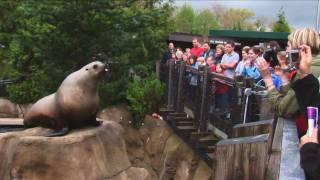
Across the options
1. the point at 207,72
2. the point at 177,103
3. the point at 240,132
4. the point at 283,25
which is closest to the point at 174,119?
the point at 177,103

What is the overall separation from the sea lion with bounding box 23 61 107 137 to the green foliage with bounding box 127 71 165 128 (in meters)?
6.94

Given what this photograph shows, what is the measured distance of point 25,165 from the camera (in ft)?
19.0

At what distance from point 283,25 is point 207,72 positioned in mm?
24162

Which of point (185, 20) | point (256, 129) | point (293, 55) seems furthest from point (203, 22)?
point (293, 55)

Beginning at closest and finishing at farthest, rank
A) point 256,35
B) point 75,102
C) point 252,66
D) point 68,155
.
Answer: point 68,155 → point 75,102 → point 252,66 → point 256,35

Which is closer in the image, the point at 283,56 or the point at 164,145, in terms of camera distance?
the point at 283,56

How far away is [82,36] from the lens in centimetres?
1278

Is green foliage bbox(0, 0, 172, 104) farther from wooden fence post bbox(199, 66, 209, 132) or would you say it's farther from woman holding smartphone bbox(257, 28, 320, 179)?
woman holding smartphone bbox(257, 28, 320, 179)

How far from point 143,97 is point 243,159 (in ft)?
35.4

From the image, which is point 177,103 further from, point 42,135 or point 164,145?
point 42,135

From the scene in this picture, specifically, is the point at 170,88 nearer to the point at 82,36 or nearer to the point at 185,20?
the point at 82,36

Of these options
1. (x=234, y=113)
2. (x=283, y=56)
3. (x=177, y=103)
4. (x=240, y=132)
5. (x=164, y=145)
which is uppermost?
(x=283, y=56)

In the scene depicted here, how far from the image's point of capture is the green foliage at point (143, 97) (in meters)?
13.1

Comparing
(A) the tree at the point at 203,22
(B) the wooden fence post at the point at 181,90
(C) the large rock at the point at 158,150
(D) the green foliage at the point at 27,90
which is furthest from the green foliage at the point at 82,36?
(A) the tree at the point at 203,22
